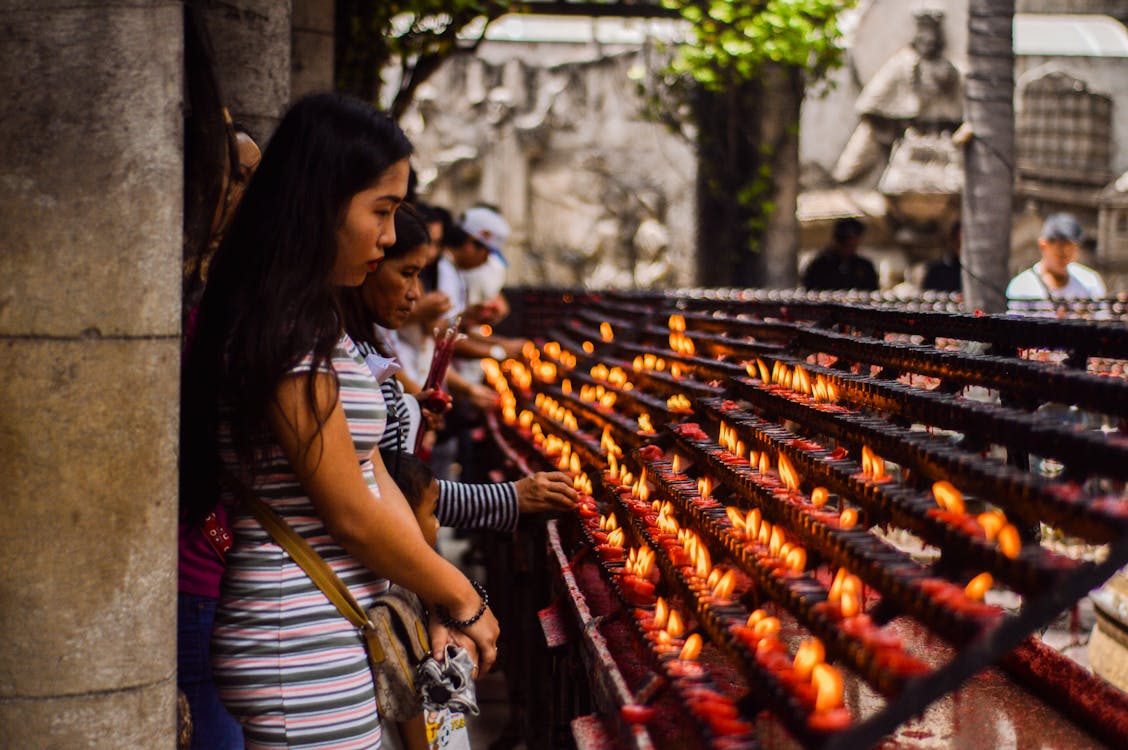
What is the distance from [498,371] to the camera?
796 cm

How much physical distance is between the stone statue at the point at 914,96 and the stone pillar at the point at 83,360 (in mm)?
21207

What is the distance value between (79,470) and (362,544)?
2.16 ft

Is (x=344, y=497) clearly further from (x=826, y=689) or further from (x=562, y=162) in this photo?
(x=562, y=162)

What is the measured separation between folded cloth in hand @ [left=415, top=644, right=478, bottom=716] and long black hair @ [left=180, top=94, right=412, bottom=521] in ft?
1.89

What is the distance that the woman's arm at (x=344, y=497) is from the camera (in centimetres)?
240

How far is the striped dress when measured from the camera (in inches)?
97.7

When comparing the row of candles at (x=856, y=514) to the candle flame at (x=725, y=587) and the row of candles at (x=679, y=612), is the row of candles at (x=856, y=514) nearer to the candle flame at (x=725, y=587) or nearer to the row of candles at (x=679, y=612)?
the row of candles at (x=679, y=612)

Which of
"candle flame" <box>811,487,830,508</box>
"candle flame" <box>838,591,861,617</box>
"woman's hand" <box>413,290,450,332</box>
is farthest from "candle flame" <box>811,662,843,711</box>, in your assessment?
"woman's hand" <box>413,290,450,332</box>

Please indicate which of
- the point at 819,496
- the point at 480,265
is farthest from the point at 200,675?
the point at 480,265

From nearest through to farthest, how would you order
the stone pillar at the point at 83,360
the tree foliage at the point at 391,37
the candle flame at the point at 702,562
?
the stone pillar at the point at 83,360
the candle flame at the point at 702,562
the tree foliage at the point at 391,37

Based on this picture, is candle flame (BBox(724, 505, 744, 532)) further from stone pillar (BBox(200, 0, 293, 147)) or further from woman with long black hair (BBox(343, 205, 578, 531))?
stone pillar (BBox(200, 0, 293, 147))

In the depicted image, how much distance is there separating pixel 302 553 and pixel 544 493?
1363 mm

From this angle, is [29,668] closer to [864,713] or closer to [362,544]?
[362,544]

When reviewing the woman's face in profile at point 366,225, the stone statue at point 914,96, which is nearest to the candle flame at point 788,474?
the woman's face in profile at point 366,225
